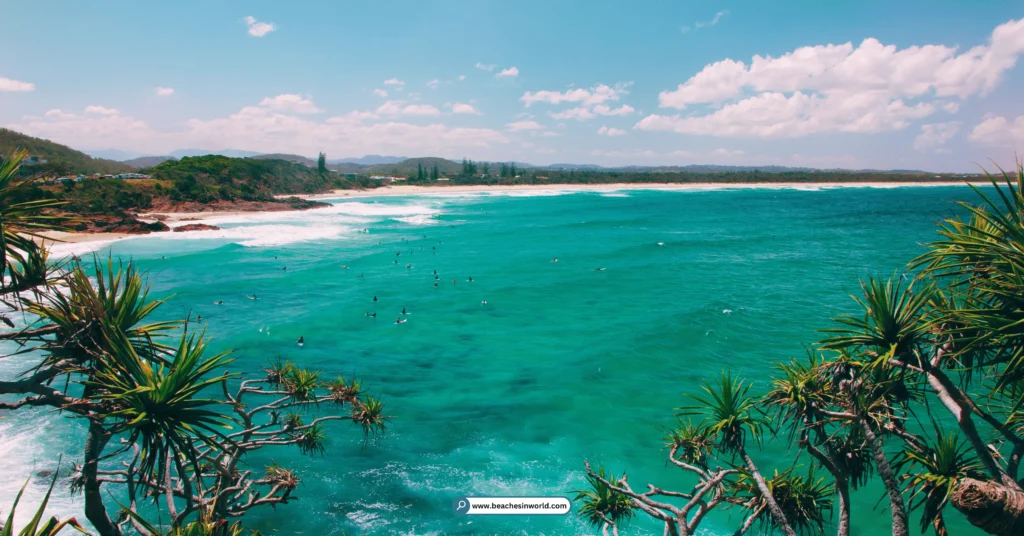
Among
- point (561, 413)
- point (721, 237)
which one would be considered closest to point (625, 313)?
point (561, 413)

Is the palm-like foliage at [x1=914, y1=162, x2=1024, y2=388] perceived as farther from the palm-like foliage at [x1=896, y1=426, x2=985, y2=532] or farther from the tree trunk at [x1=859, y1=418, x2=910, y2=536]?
the tree trunk at [x1=859, y1=418, x2=910, y2=536]

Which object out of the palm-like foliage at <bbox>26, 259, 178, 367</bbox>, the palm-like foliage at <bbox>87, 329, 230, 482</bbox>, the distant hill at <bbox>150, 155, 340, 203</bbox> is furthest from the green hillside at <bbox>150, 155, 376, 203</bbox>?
the palm-like foliage at <bbox>87, 329, 230, 482</bbox>

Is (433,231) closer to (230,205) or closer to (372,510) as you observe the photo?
(230,205)

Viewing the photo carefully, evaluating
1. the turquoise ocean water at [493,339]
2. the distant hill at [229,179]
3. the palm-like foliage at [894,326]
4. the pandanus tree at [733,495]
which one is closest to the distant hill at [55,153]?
the distant hill at [229,179]

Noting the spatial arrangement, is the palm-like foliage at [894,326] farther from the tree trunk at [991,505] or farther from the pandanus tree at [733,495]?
the tree trunk at [991,505]

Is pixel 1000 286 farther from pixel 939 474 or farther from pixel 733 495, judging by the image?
pixel 733 495
